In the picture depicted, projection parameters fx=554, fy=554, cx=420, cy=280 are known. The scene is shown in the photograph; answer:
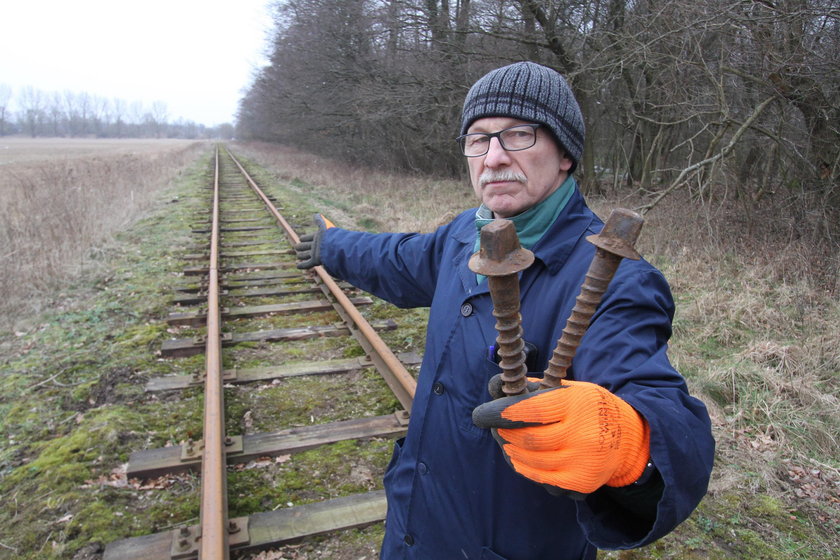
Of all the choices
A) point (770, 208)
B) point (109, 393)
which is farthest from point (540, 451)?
point (770, 208)

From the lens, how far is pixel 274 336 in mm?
5254

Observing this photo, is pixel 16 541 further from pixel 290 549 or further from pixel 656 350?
pixel 656 350

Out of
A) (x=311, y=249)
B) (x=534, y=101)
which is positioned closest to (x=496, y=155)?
(x=534, y=101)

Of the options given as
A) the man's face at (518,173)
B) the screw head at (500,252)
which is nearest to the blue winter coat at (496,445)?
the man's face at (518,173)

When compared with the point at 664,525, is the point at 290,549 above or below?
below

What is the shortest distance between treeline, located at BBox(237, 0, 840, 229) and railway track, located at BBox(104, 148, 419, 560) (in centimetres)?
438

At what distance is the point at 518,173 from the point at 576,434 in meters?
0.75

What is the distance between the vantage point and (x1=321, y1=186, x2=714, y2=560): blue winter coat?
1086 millimetres

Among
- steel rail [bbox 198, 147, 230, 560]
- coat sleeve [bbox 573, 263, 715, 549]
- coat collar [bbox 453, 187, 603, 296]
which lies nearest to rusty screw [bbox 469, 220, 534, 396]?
coat sleeve [bbox 573, 263, 715, 549]

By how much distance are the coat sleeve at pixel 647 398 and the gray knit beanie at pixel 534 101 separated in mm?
483

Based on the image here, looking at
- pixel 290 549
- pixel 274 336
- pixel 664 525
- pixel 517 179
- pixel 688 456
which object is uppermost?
pixel 517 179

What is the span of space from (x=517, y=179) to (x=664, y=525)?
0.90 m

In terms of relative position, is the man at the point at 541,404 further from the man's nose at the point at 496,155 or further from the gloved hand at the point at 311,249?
the gloved hand at the point at 311,249

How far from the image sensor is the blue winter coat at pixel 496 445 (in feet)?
3.56
